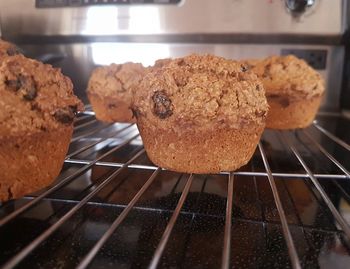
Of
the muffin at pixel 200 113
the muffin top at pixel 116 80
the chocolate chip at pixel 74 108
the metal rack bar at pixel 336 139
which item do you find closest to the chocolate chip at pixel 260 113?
the muffin at pixel 200 113

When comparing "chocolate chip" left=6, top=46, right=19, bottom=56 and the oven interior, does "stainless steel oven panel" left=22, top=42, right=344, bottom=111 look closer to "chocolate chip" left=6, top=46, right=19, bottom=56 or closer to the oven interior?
the oven interior

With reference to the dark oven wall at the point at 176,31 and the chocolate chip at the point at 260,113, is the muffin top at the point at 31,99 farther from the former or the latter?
the dark oven wall at the point at 176,31

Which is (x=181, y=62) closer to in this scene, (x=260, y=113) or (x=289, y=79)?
(x=260, y=113)

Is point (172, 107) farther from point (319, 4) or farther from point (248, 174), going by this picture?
point (319, 4)

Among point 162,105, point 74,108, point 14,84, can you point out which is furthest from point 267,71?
point 14,84

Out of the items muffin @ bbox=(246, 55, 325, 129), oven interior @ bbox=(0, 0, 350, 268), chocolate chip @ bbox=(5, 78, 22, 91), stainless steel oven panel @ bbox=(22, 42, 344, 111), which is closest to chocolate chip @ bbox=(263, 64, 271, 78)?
muffin @ bbox=(246, 55, 325, 129)
